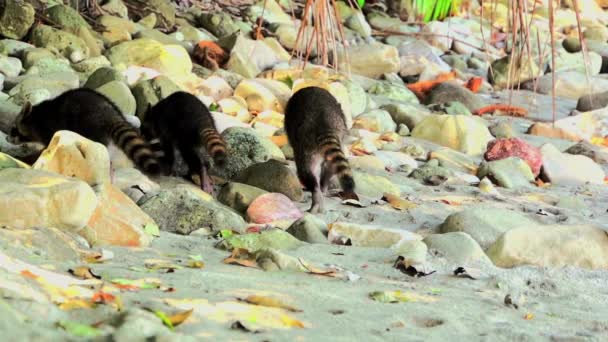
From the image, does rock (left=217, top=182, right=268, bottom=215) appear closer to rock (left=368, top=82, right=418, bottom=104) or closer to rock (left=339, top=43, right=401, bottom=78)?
rock (left=368, top=82, right=418, bottom=104)

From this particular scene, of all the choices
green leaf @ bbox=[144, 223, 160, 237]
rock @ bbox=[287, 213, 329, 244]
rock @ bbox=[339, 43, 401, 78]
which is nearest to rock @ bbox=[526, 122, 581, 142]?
rock @ bbox=[339, 43, 401, 78]

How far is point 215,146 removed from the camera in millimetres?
6566

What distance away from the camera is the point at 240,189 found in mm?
6156

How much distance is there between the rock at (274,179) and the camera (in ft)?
21.6

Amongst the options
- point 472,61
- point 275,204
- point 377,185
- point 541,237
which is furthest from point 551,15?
point 472,61

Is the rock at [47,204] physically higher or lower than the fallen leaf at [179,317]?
lower

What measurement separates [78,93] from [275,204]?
2.05 meters

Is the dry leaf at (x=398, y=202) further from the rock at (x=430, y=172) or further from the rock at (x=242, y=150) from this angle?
the rock at (x=242, y=150)

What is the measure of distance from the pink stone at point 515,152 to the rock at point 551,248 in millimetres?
3603

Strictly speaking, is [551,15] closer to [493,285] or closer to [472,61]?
[493,285]

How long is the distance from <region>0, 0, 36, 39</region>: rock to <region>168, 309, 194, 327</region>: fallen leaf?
834 cm

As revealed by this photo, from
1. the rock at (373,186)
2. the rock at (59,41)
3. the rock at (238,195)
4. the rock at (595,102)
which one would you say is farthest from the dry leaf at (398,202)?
the rock at (595,102)

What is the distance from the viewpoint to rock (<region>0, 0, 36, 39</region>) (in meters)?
10.3

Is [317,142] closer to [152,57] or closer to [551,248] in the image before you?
[551,248]
